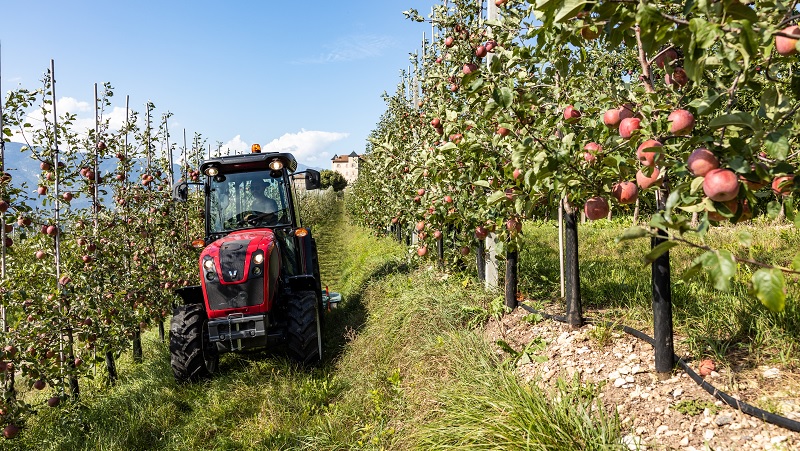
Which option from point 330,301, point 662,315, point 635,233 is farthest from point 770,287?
point 330,301

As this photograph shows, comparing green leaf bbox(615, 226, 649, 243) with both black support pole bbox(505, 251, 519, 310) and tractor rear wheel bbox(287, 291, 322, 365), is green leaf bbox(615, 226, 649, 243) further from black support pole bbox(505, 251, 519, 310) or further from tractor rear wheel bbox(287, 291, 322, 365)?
tractor rear wheel bbox(287, 291, 322, 365)

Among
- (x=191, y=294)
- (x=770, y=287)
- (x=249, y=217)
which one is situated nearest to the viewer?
(x=770, y=287)

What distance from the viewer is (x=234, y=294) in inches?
172

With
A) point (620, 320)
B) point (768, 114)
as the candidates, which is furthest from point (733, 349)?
point (768, 114)

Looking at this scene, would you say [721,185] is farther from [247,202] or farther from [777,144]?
[247,202]

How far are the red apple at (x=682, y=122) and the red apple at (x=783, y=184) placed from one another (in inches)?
12.6

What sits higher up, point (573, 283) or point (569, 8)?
point (569, 8)

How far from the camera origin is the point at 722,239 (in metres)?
6.88

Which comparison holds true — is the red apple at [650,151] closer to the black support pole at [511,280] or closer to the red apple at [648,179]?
the red apple at [648,179]

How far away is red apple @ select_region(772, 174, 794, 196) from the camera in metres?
1.50

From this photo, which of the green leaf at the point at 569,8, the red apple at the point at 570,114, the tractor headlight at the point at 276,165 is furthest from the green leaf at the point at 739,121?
the tractor headlight at the point at 276,165

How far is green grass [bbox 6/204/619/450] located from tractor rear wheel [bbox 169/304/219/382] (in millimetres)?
146

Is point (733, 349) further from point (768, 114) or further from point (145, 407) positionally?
point (145, 407)

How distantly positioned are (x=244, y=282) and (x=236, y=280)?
7 centimetres
